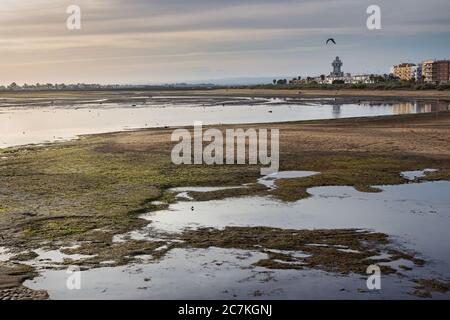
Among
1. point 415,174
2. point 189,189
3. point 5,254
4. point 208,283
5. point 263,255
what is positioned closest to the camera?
point 208,283

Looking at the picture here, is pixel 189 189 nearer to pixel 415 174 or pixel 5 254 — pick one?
pixel 5 254

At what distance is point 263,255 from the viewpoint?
14.3 metres

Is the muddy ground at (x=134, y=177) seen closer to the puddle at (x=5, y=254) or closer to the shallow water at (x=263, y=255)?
the puddle at (x=5, y=254)

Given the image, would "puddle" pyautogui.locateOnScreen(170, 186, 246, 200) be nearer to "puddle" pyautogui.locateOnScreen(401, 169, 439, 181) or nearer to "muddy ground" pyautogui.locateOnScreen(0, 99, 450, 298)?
"muddy ground" pyautogui.locateOnScreen(0, 99, 450, 298)

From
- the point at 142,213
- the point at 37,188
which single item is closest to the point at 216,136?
the point at 37,188

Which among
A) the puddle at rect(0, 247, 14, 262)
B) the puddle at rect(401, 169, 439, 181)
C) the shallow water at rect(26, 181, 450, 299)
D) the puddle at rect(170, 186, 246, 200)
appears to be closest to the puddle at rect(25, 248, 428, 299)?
the shallow water at rect(26, 181, 450, 299)

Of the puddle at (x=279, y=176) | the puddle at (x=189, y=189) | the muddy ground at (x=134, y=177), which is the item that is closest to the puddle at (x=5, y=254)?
the muddy ground at (x=134, y=177)

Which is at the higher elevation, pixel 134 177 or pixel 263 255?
pixel 134 177

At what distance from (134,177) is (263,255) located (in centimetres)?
1173

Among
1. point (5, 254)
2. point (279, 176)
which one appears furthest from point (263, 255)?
point (279, 176)

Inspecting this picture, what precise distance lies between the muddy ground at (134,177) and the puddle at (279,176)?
439 millimetres

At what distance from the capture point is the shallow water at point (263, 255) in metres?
12.0

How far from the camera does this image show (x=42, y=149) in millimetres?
35250

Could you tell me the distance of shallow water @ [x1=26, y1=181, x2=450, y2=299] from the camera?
39.5 ft
